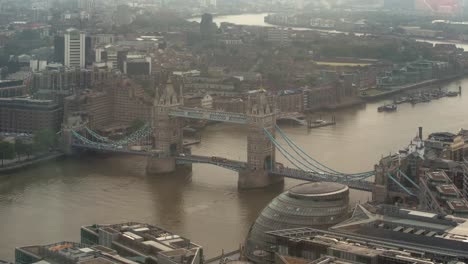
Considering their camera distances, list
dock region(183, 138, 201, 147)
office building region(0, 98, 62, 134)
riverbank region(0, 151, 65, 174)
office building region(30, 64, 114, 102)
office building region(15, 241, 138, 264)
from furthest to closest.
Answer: office building region(30, 64, 114, 102), office building region(0, 98, 62, 134), dock region(183, 138, 201, 147), riverbank region(0, 151, 65, 174), office building region(15, 241, 138, 264)

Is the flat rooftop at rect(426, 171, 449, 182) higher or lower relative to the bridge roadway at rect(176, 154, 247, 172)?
higher

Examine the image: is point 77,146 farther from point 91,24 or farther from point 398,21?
Result: point 398,21

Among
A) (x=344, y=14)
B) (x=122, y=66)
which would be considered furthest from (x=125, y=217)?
(x=344, y=14)

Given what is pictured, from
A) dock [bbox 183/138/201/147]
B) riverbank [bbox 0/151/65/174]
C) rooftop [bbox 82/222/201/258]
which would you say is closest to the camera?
rooftop [bbox 82/222/201/258]

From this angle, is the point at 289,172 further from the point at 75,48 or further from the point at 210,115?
the point at 75,48

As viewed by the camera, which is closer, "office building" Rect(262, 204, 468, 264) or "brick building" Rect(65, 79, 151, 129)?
"office building" Rect(262, 204, 468, 264)

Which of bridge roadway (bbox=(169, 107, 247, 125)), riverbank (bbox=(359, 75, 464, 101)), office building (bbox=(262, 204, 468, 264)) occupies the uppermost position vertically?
bridge roadway (bbox=(169, 107, 247, 125))

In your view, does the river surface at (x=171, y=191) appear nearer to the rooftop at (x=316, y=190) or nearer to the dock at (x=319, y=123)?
the dock at (x=319, y=123)

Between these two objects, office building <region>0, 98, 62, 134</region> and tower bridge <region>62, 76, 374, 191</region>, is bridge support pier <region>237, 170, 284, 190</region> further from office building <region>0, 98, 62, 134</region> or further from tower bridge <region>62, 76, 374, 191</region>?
office building <region>0, 98, 62, 134</region>

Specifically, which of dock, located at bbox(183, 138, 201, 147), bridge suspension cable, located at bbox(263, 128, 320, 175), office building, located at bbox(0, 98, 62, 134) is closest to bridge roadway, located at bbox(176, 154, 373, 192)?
bridge suspension cable, located at bbox(263, 128, 320, 175)
